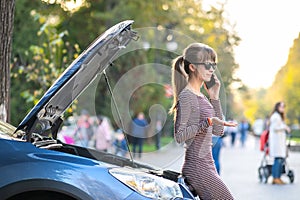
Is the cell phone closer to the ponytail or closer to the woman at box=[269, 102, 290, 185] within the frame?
the ponytail

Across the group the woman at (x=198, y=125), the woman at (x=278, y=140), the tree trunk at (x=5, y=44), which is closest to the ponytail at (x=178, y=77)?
the woman at (x=198, y=125)

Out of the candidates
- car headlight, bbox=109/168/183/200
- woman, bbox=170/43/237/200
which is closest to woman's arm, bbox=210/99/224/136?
woman, bbox=170/43/237/200

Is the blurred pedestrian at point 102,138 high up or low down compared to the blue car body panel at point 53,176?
down

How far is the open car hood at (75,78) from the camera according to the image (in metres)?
5.10

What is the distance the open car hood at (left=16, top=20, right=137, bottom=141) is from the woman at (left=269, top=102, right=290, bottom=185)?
28.9ft

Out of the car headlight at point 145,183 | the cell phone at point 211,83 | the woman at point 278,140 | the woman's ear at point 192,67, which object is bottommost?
the woman at point 278,140

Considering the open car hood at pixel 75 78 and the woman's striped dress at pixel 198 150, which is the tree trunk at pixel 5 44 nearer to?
the open car hood at pixel 75 78

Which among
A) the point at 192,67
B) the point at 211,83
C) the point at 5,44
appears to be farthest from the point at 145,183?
the point at 5,44

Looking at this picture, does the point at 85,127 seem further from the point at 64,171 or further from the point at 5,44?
the point at 64,171

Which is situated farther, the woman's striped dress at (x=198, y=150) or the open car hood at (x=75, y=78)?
the woman's striped dress at (x=198, y=150)

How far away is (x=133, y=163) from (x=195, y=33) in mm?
30825

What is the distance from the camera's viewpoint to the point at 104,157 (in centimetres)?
664

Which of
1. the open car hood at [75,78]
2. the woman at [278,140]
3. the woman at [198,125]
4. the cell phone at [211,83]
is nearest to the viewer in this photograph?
the open car hood at [75,78]

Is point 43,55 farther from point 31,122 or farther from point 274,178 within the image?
point 31,122
